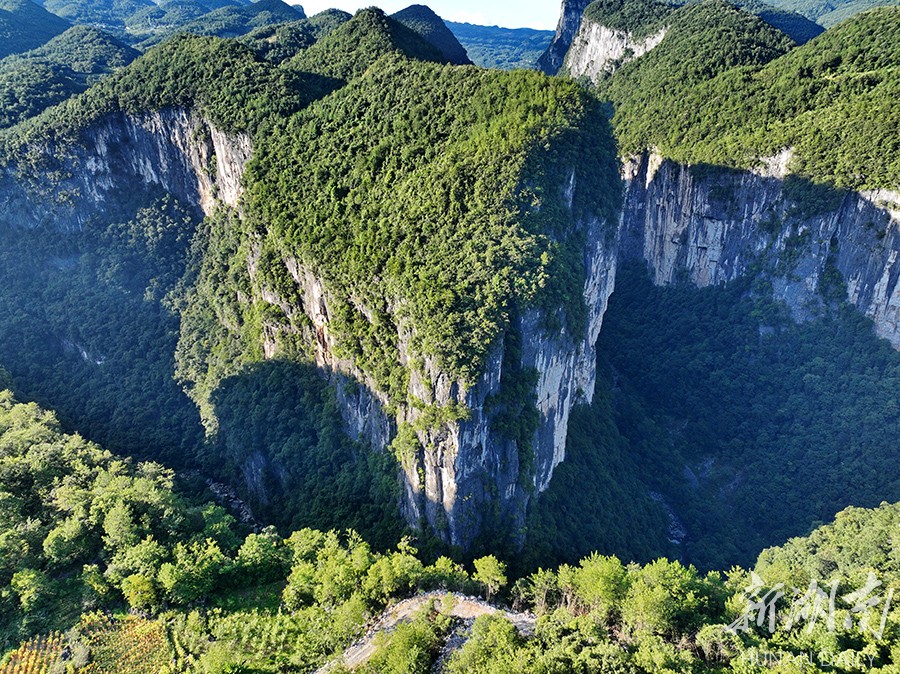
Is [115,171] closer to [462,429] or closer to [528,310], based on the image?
[528,310]

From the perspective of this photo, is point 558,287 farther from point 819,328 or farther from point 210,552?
point 819,328

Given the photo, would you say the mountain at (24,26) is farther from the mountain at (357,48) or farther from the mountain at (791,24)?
the mountain at (791,24)

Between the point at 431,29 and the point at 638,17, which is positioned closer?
the point at 638,17

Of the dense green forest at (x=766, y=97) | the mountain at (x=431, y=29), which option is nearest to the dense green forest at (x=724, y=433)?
the dense green forest at (x=766, y=97)

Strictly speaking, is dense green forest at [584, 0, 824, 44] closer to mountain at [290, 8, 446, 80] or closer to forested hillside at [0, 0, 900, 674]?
forested hillside at [0, 0, 900, 674]

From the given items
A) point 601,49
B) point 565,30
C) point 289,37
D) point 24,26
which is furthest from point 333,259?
point 565,30

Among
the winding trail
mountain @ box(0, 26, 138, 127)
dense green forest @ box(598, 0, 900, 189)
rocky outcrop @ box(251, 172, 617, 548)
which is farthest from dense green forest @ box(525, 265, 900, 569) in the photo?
mountain @ box(0, 26, 138, 127)

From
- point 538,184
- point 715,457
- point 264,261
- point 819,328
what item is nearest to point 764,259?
point 819,328
